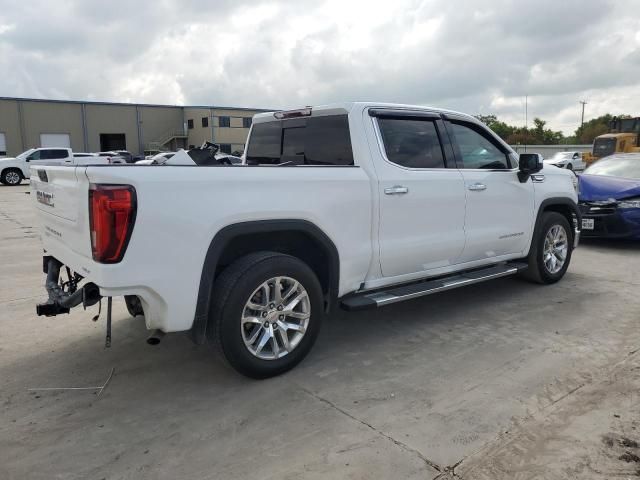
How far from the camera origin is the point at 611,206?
8.45 meters

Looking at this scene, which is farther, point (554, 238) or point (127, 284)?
point (554, 238)

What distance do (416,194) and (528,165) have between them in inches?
67.3

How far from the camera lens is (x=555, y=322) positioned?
497cm

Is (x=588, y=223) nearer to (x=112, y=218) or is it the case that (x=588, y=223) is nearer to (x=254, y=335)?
(x=254, y=335)

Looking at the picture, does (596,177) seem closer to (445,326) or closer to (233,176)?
(445,326)


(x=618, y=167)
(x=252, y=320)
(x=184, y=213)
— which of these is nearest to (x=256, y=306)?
(x=252, y=320)

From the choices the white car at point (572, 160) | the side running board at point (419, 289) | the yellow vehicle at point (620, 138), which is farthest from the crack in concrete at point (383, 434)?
the white car at point (572, 160)

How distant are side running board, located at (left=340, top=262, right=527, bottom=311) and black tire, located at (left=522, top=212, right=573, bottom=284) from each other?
47 cm

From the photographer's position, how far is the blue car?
27.2 feet

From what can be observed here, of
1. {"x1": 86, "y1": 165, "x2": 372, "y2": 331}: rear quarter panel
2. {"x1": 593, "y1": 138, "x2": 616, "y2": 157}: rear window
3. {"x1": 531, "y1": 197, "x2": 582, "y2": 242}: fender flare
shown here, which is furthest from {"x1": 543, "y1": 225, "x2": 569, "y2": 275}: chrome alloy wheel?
{"x1": 593, "y1": 138, "x2": 616, "y2": 157}: rear window

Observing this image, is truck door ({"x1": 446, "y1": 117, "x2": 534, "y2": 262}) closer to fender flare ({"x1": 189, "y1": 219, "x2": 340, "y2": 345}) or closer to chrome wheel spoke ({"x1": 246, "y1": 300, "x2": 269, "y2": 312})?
fender flare ({"x1": 189, "y1": 219, "x2": 340, "y2": 345})

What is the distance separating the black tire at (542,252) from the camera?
5.95 m

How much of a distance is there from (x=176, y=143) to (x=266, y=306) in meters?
56.3

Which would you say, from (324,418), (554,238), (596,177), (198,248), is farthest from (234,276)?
(596,177)
